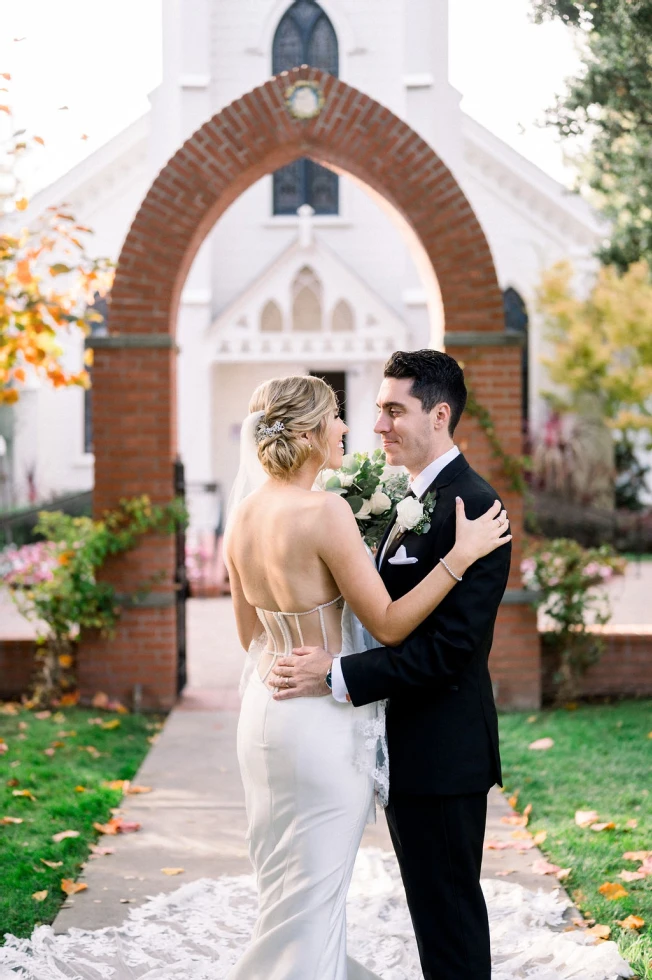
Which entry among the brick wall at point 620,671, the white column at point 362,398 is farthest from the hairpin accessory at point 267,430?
the white column at point 362,398

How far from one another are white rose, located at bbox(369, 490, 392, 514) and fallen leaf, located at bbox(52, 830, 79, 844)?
2899 millimetres

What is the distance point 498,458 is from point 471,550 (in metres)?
5.14

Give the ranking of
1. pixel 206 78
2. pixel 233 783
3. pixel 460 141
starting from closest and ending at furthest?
pixel 233 783
pixel 206 78
pixel 460 141

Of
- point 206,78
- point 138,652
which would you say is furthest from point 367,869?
point 206,78

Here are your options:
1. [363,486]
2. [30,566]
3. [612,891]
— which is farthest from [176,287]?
[612,891]

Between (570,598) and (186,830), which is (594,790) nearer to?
(570,598)

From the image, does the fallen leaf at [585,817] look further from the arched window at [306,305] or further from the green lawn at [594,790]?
the arched window at [306,305]

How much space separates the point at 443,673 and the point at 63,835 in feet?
10.3

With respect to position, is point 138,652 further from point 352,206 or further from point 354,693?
point 352,206

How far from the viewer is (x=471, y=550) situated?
118 inches

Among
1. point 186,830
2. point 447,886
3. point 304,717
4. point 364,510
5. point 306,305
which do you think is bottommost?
point 186,830

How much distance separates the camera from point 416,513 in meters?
3.11

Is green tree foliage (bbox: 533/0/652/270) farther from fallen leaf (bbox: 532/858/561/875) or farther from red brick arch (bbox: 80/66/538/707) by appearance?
fallen leaf (bbox: 532/858/561/875)

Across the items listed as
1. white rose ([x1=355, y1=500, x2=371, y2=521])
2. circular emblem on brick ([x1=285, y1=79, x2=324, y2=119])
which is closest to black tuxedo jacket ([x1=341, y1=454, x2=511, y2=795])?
white rose ([x1=355, y1=500, x2=371, y2=521])
